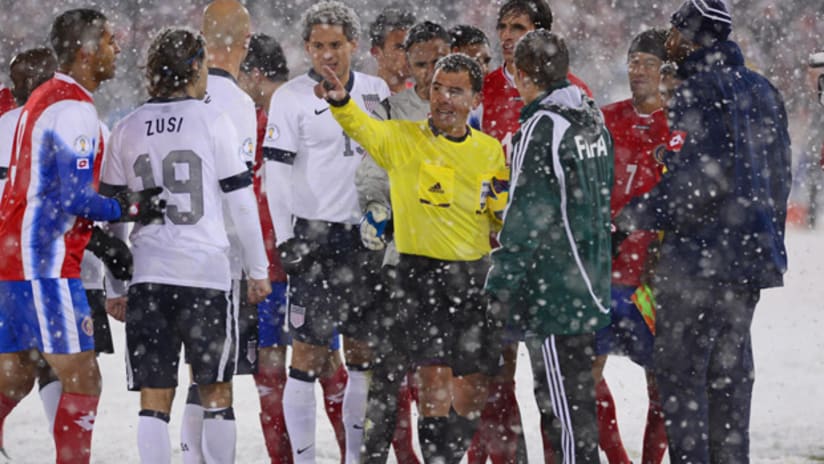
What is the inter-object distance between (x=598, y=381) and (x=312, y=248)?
1.50 meters

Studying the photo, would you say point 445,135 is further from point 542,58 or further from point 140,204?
point 140,204

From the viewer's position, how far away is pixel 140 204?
15.0 feet

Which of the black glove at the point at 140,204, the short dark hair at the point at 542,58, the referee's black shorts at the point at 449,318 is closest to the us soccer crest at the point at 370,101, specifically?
the referee's black shorts at the point at 449,318

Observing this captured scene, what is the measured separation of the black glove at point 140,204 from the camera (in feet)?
15.0

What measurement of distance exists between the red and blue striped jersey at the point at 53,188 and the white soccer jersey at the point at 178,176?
0.15 meters

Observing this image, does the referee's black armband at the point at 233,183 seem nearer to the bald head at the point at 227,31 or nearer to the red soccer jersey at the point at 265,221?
the bald head at the point at 227,31

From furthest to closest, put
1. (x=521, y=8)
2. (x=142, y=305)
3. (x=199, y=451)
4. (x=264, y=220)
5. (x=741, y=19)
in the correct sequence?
(x=741, y=19)
(x=264, y=220)
(x=521, y=8)
(x=199, y=451)
(x=142, y=305)

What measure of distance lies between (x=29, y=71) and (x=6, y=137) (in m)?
0.38

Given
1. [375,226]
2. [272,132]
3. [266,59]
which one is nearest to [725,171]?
[375,226]

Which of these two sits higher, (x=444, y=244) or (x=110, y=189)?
(x=110, y=189)

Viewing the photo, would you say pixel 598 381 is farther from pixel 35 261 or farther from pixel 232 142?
pixel 35 261

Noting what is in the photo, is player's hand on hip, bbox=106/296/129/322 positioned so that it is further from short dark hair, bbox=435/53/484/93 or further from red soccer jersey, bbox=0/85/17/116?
red soccer jersey, bbox=0/85/17/116

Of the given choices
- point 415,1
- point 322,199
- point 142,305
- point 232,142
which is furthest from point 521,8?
point 415,1

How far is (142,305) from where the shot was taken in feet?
15.3
